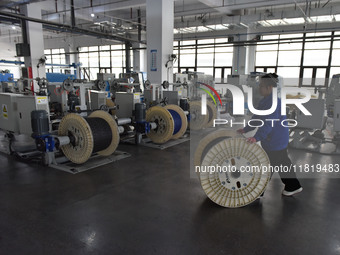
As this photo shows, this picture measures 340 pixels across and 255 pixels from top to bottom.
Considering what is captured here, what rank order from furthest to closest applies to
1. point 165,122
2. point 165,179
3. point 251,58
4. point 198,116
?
point 251,58
point 198,116
point 165,122
point 165,179

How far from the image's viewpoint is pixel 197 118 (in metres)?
7.55

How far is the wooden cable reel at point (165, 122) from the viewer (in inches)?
230

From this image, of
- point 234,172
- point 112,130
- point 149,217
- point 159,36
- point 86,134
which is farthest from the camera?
point 159,36

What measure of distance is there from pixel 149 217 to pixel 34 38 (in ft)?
38.1

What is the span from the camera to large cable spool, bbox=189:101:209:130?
7.39 meters

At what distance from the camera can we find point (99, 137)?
14.5ft

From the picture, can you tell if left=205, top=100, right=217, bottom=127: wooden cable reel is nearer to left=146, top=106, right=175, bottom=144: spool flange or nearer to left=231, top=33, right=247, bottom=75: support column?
left=146, top=106, right=175, bottom=144: spool flange

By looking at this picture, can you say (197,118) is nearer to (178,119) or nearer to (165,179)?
(178,119)

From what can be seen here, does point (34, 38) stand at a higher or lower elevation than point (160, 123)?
higher

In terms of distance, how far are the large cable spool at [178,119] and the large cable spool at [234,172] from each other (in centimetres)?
303

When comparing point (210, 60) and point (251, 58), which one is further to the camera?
point (210, 60)

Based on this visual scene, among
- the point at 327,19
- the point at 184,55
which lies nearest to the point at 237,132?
the point at 327,19

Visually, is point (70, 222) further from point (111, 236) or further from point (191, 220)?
point (191, 220)

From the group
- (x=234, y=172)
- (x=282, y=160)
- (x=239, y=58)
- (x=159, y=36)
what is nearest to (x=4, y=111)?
(x=234, y=172)
